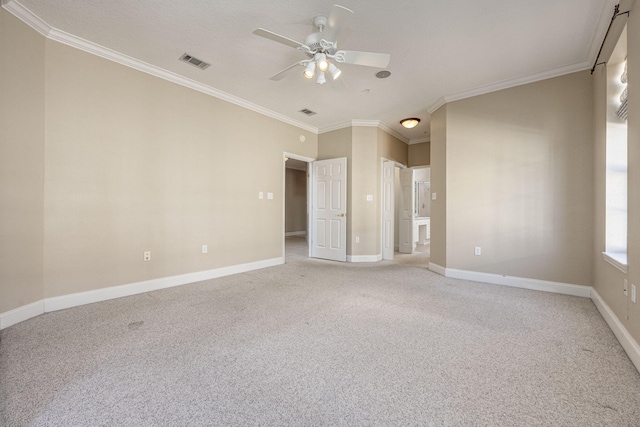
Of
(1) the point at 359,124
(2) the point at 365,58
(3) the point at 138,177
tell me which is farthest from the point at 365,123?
(3) the point at 138,177

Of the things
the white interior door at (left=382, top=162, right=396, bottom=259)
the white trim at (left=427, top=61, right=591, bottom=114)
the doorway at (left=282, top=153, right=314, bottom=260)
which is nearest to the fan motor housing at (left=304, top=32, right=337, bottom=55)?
the white trim at (left=427, top=61, right=591, bottom=114)

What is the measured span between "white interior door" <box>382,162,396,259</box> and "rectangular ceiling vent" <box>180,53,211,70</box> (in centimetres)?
363

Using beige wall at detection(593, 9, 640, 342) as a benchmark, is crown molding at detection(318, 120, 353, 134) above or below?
above

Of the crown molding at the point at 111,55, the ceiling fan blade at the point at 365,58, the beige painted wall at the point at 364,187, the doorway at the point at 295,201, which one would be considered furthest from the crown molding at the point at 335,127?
the doorway at the point at 295,201

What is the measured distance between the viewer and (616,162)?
2.56 meters

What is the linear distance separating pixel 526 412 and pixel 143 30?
13.5 ft

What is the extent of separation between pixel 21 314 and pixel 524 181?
559 centimetres

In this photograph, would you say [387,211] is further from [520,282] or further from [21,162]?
[21,162]

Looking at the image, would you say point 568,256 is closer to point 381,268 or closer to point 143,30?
point 381,268

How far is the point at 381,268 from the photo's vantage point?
15.3 feet

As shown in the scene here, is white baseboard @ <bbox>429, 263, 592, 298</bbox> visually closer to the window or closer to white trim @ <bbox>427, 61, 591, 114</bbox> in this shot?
the window

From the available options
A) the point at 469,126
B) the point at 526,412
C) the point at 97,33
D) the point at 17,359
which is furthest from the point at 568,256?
the point at 97,33

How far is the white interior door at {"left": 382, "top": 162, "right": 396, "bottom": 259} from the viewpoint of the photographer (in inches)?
218

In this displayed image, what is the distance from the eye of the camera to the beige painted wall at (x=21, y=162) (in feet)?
7.45
